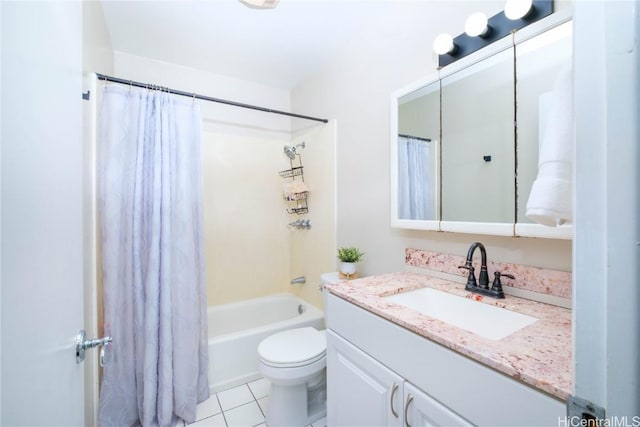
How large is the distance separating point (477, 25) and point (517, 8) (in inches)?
5.6

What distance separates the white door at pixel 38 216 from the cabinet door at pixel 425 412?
90cm

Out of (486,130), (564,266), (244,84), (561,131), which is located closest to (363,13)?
(486,130)

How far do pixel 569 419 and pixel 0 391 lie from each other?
818mm

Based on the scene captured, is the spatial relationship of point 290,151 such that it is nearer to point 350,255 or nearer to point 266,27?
point 266,27

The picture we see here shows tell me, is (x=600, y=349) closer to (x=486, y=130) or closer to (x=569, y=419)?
(x=569, y=419)

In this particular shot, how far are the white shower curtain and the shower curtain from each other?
1.33 meters

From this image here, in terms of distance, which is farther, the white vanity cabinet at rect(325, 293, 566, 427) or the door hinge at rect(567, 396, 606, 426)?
the white vanity cabinet at rect(325, 293, 566, 427)

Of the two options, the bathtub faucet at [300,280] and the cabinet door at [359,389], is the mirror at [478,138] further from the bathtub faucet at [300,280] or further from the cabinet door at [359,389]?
the bathtub faucet at [300,280]

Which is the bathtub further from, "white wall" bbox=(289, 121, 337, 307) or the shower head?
the shower head

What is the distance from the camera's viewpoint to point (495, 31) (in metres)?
1.13

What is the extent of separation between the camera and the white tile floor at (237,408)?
5.18 ft

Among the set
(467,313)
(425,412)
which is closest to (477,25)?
(467,313)

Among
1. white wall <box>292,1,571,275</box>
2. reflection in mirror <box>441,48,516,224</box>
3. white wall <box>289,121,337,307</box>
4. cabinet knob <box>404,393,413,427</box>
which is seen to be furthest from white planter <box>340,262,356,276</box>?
cabinet knob <box>404,393,413,427</box>

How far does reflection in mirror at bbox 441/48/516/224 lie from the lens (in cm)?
111
